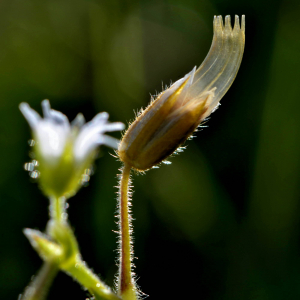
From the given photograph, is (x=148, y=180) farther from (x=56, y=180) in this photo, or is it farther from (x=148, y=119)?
(x=56, y=180)

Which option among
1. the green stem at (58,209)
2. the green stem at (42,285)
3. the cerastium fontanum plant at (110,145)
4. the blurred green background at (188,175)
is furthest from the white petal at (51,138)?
the blurred green background at (188,175)

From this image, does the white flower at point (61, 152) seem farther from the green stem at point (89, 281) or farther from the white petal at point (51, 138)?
the green stem at point (89, 281)

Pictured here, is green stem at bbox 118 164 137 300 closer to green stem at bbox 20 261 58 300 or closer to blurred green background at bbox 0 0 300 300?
green stem at bbox 20 261 58 300

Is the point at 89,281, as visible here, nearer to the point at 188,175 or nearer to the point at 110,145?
the point at 110,145

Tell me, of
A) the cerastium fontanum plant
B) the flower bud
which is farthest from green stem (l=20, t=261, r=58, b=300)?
the flower bud

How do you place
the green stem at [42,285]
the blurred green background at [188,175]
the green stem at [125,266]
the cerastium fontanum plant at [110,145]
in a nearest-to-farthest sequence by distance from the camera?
the green stem at [42,285] < the cerastium fontanum plant at [110,145] < the green stem at [125,266] < the blurred green background at [188,175]

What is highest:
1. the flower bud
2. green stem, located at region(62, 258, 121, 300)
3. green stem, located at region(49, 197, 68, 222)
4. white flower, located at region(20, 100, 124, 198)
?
the flower bud

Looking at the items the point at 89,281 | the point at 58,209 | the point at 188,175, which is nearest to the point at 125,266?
the point at 89,281
